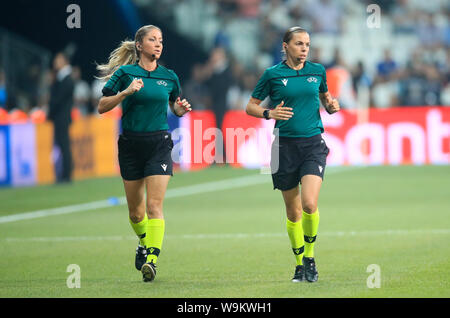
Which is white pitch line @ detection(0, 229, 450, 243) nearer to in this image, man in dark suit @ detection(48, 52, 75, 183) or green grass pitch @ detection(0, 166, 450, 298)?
green grass pitch @ detection(0, 166, 450, 298)

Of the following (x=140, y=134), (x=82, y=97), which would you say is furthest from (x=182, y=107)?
(x=82, y=97)

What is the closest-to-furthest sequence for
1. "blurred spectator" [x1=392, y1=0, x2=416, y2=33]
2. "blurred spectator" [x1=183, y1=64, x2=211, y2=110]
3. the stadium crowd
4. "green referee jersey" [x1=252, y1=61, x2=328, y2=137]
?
1. "green referee jersey" [x1=252, y1=61, x2=328, y2=137]
2. the stadium crowd
3. "blurred spectator" [x1=183, y1=64, x2=211, y2=110]
4. "blurred spectator" [x1=392, y1=0, x2=416, y2=33]

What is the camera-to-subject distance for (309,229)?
8812mm

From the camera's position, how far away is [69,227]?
13703 mm

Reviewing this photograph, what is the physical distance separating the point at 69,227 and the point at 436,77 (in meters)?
16.6

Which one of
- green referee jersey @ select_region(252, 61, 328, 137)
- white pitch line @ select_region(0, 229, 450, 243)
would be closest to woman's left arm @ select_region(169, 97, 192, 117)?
green referee jersey @ select_region(252, 61, 328, 137)

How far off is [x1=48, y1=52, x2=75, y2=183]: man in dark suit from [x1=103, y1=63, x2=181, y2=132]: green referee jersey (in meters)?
11.4

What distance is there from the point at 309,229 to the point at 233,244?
9.47ft

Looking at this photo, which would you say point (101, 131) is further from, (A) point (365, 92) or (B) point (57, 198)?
(A) point (365, 92)

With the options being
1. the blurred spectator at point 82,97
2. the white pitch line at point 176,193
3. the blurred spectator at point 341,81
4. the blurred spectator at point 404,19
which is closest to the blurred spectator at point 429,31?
the blurred spectator at point 404,19

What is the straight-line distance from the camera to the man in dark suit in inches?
800

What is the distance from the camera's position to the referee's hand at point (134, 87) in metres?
8.64

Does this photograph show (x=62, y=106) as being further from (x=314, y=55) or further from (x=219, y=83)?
(x=314, y=55)
